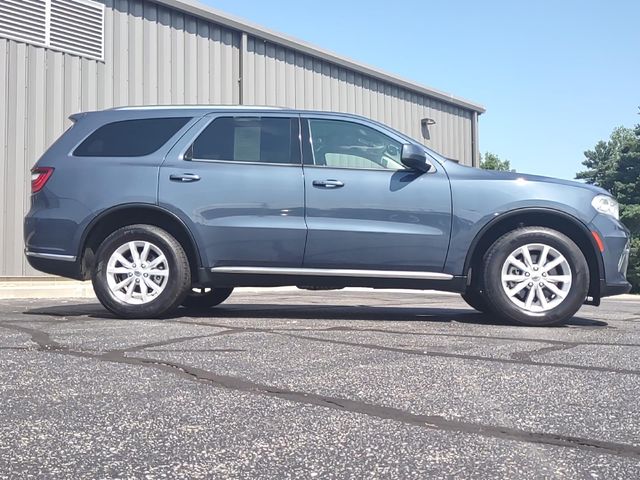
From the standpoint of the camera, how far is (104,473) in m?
2.15

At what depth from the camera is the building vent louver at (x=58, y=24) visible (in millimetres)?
10859

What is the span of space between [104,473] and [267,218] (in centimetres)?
377

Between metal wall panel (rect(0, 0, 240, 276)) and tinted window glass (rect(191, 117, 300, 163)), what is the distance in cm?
594

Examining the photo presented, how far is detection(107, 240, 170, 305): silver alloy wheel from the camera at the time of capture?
5828mm

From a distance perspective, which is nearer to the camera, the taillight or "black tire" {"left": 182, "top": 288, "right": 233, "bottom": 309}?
the taillight

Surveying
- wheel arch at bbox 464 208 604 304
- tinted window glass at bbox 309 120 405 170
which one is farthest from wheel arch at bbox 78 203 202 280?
wheel arch at bbox 464 208 604 304

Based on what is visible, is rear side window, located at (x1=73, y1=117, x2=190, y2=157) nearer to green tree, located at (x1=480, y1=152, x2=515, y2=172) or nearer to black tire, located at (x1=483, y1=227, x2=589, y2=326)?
black tire, located at (x1=483, y1=227, x2=589, y2=326)

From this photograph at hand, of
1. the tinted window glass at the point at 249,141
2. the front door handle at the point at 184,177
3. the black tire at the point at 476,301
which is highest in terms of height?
the tinted window glass at the point at 249,141

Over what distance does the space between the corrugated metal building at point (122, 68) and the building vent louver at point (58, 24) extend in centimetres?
2

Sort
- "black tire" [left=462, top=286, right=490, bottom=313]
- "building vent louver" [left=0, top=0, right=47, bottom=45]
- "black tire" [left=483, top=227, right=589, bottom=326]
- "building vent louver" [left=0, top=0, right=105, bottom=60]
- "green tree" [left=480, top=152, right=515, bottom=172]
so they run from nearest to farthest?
"black tire" [left=483, top=227, right=589, bottom=326], "black tire" [left=462, top=286, right=490, bottom=313], "building vent louver" [left=0, top=0, right=47, bottom=45], "building vent louver" [left=0, top=0, right=105, bottom=60], "green tree" [left=480, top=152, right=515, bottom=172]

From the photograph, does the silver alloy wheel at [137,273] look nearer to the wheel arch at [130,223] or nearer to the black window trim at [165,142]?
the wheel arch at [130,223]

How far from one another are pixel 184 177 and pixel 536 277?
9.73ft

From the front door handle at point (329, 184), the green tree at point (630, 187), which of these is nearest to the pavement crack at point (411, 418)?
the front door handle at point (329, 184)

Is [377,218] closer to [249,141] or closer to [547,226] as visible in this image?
[249,141]
